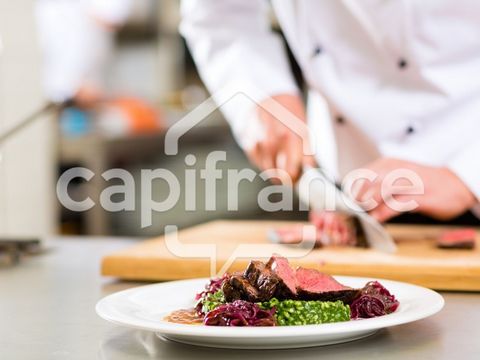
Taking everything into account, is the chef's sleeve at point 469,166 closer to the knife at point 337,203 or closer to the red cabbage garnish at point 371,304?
the knife at point 337,203

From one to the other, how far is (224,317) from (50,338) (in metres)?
0.24

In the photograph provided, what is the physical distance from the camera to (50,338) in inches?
38.7

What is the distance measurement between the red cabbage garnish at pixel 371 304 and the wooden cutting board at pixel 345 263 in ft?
1.18

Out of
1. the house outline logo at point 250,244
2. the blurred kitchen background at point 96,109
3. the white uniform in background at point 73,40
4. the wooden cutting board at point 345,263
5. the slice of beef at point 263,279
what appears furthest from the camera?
the white uniform in background at point 73,40

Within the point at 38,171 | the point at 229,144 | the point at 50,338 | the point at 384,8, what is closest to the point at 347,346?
the point at 50,338

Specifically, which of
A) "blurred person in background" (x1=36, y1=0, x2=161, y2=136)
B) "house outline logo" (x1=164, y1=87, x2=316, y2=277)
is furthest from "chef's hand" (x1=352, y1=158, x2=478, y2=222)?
Answer: "blurred person in background" (x1=36, y1=0, x2=161, y2=136)

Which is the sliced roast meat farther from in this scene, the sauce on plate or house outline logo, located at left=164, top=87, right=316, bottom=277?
house outline logo, located at left=164, top=87, right=316, bottom=277

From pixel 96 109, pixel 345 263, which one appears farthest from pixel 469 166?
pixel 96 109

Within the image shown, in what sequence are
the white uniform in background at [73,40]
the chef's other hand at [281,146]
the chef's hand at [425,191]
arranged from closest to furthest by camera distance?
1. the chef's hand at [425,191]
2. the chef's other hand at [281,146]
3. the white uniform in background at [73,40]

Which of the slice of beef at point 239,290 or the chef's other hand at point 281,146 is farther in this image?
the chef's other hand at point 281,146

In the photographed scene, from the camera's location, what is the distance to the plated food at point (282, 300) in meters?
0.89

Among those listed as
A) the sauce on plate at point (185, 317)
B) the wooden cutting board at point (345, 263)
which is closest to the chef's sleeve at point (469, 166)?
the wooden cutting board at point (345, 263)

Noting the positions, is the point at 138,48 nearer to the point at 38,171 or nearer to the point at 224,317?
the point at 38,171

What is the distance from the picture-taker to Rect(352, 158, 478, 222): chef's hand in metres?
1.68
